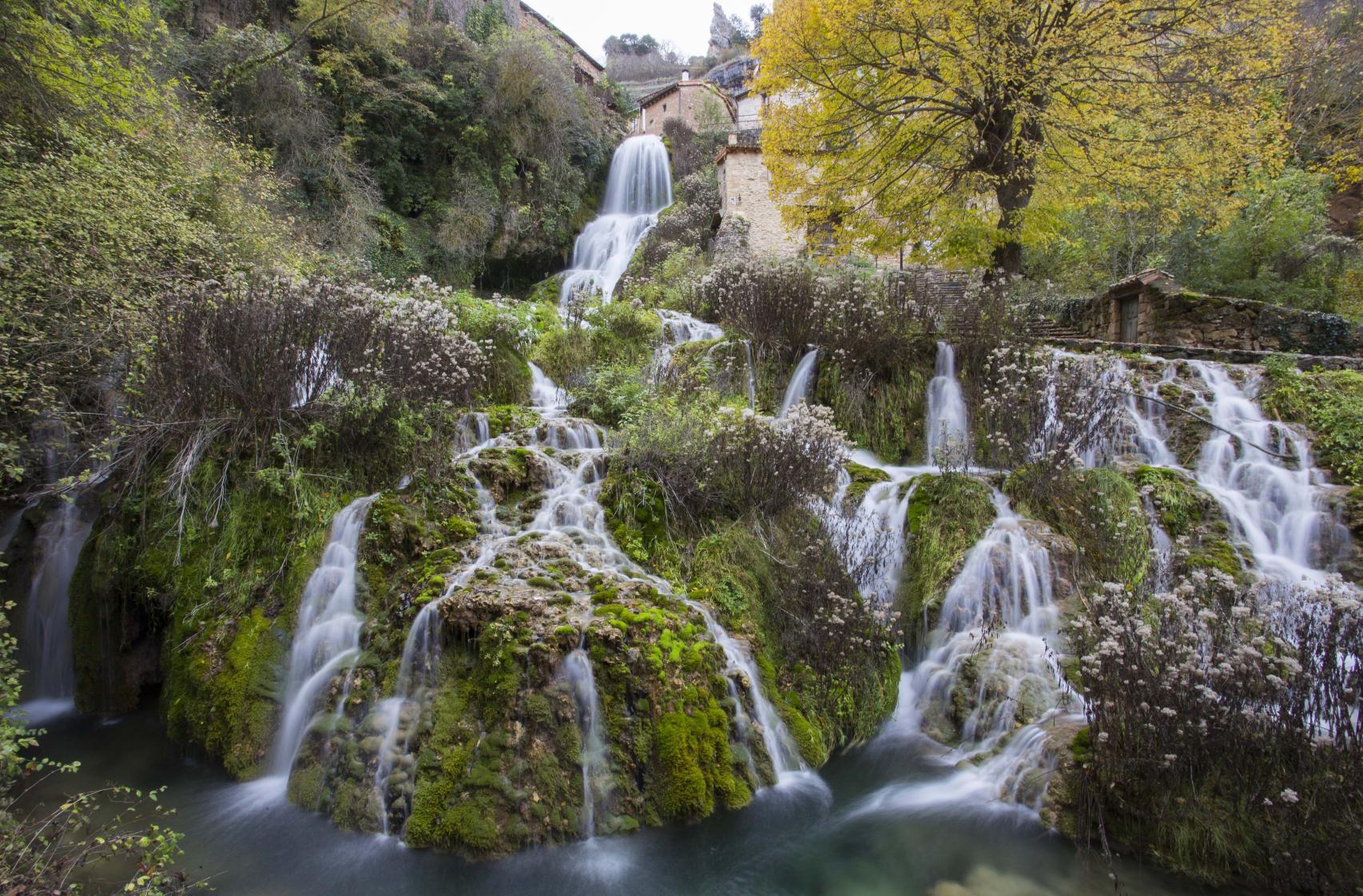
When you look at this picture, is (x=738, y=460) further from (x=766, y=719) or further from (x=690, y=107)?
(x=690, y=107)

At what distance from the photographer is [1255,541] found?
621 centimetres

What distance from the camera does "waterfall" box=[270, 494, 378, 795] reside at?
481cm

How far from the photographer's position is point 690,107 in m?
30.4

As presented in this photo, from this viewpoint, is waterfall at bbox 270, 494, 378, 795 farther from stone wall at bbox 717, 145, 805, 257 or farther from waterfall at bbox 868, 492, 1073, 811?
stone wall at bbox 717, 145, 805, 257

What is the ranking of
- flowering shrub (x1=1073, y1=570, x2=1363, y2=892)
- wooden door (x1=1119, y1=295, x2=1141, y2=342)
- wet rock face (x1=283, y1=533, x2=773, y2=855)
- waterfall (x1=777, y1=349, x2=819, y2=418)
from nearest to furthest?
1. flowering shrub (x1=1073, y1=570, x2=1363, y2=892)
2. wet rock face (x1=283, y1=533, x2=773, y2=855)
3. waterfall (x1=777, y1=349, x2=819, y2=418)
4. wooden door (x1=1119, y1=295, x2=1141, y2=342)

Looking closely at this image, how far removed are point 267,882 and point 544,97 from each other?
69.6ft

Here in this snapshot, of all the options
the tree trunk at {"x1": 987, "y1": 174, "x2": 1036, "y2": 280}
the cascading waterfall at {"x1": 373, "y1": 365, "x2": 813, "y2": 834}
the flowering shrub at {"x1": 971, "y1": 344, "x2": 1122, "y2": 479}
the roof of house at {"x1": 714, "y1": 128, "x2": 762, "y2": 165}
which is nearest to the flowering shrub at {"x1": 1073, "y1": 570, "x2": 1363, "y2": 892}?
the cascading waterfall at {"x1": 373, "y1": 365, "x2": 813, "y2": 834}

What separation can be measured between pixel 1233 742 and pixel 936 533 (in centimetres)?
283

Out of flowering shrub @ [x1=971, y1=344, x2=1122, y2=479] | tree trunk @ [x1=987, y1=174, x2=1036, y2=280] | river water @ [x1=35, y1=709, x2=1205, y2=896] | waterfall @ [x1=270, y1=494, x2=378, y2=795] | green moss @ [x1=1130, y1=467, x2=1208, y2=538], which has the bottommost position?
river water @ [x1=35, y1=709, x2=1205, y2=896]

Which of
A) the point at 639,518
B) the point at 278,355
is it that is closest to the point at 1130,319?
the point at 639,518

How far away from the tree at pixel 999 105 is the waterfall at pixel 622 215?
8.93 meters

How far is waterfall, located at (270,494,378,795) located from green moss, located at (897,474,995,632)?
16.1 ft

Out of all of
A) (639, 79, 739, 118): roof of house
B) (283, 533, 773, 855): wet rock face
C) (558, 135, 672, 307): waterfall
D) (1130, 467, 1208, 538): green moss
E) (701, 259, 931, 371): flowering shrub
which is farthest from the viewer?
(639, 79, 739, 118): roof of house

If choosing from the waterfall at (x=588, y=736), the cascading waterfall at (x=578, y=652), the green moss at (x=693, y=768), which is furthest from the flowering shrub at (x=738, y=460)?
the green moss at (x=693, y=768)
